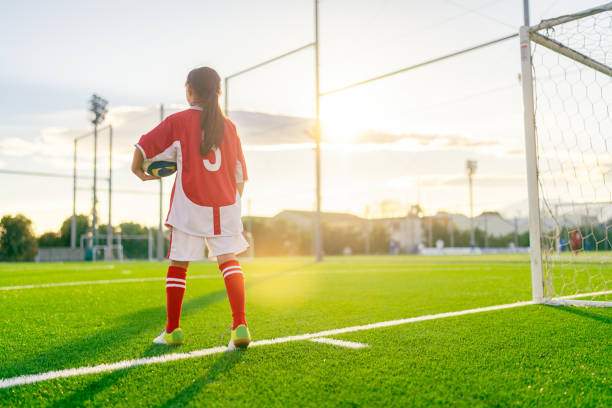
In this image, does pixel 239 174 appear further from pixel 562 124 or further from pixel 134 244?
pixel 134 244

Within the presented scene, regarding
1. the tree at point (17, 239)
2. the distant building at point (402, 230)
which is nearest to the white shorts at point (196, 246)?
the tree at point (17, 239)

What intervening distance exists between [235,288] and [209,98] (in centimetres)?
111

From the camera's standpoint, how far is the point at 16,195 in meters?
28.5

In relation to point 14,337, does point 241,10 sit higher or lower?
higher

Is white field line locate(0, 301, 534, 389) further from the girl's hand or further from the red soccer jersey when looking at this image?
the girl's hand

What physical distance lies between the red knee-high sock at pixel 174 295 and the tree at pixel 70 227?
33.9 meters

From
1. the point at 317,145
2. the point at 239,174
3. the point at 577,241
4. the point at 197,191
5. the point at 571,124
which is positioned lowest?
the point at 577,241

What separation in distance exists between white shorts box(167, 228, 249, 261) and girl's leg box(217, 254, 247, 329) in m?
0.05

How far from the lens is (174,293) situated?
2.73m

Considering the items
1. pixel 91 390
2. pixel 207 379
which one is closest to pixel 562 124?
pixel 207 379

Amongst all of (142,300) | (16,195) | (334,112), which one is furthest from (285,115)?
(142,300)

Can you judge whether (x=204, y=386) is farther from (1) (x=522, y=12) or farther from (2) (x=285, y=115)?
(2) (x=285, y=115)

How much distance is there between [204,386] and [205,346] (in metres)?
0.79

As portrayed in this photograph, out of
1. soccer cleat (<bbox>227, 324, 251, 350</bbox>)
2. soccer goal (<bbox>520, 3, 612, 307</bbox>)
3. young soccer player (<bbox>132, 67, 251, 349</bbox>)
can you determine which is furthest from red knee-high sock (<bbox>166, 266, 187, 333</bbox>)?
soccer goal (<bbox>520, 3, 612, 307</bbox>)
